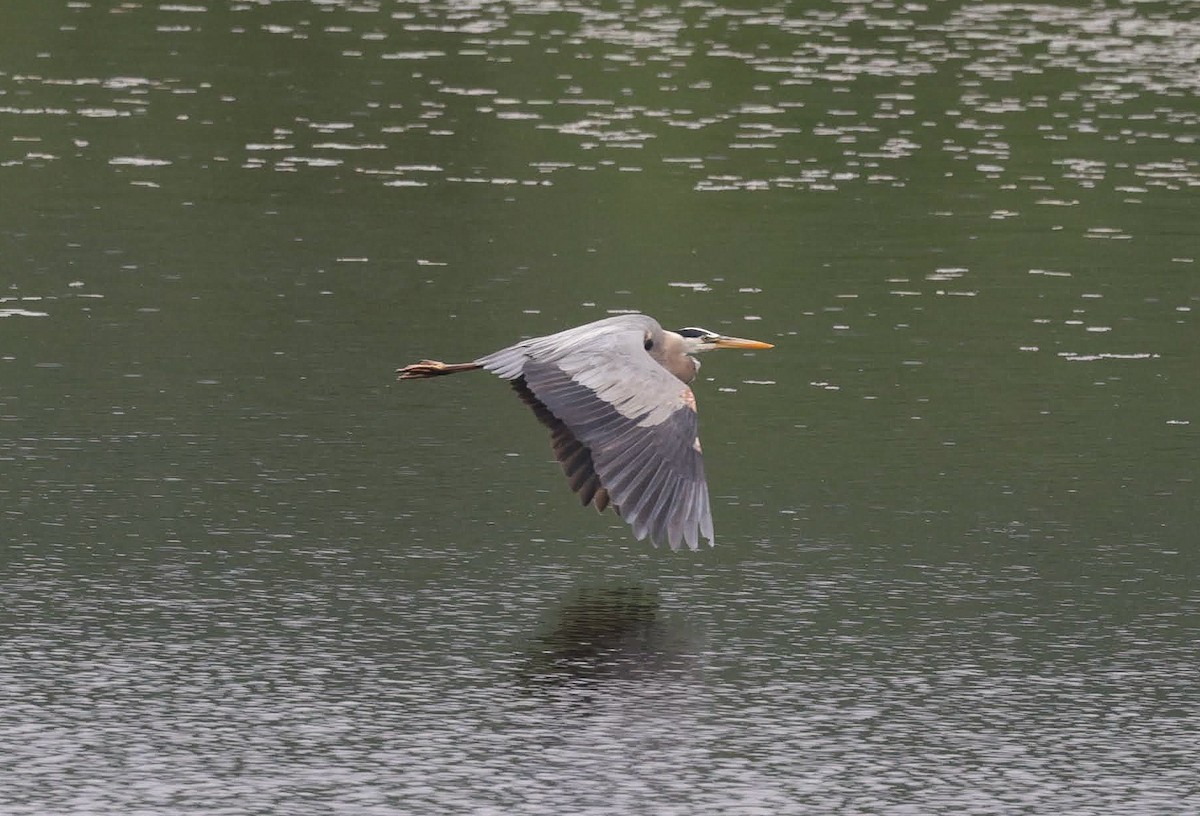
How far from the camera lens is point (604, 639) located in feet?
28.8

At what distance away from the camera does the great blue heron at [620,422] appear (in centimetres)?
892

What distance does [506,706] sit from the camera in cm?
799

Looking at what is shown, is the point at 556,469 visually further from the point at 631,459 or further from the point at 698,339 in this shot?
the point at 631,459

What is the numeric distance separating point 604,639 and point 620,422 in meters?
0.96

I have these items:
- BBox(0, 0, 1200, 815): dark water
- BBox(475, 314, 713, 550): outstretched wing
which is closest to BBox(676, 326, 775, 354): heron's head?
BBox(0, 0, 1200, 815): dark water

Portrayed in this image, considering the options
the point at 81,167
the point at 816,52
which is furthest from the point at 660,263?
the point at 816,52

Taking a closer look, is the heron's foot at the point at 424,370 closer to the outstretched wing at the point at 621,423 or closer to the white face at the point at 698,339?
the outstretched wing at the point at 621,423

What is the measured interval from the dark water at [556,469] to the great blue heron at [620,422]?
429 mm

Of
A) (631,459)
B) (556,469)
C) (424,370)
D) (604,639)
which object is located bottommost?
(556,469)

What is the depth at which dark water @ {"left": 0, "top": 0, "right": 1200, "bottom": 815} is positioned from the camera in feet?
25.1

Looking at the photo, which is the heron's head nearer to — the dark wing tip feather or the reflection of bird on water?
the dark wing tip feather

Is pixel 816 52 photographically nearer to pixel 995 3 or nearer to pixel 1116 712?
pixel 995 3

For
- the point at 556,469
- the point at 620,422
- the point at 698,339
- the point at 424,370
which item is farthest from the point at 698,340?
the point at 620,422

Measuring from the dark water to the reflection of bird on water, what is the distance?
0.03m
